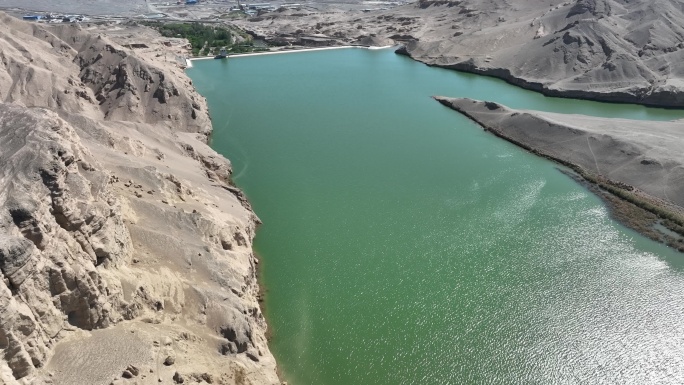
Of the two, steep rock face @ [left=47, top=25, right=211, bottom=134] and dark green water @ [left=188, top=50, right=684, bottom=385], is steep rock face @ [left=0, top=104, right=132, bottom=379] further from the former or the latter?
steep rock face @ [left=47, top=25, right=211, bottom=134]

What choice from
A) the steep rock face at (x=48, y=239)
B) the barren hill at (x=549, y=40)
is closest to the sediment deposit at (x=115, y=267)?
the steep rock face at (x=48, y=239)

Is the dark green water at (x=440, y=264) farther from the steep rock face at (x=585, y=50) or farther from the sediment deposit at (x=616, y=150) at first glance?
the steep rock face at (x=585, y=50)

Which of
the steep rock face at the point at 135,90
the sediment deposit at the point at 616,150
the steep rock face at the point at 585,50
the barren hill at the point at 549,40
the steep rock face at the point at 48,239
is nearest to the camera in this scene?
the steep rock face at the point at 48,239

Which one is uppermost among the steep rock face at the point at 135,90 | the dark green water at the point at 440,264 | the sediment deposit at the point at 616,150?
the steep rock face at the point at 135,90

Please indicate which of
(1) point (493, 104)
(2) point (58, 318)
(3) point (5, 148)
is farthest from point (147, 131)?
(1) point (493, 104)

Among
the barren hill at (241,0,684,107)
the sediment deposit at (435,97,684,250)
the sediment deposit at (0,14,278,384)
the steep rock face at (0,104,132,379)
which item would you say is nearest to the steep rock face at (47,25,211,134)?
the sediment deposit at (0,14,278,384)

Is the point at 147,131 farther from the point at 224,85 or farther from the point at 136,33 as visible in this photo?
the point at 136,33

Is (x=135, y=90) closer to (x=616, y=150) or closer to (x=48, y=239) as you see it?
(x=48, y=239)
